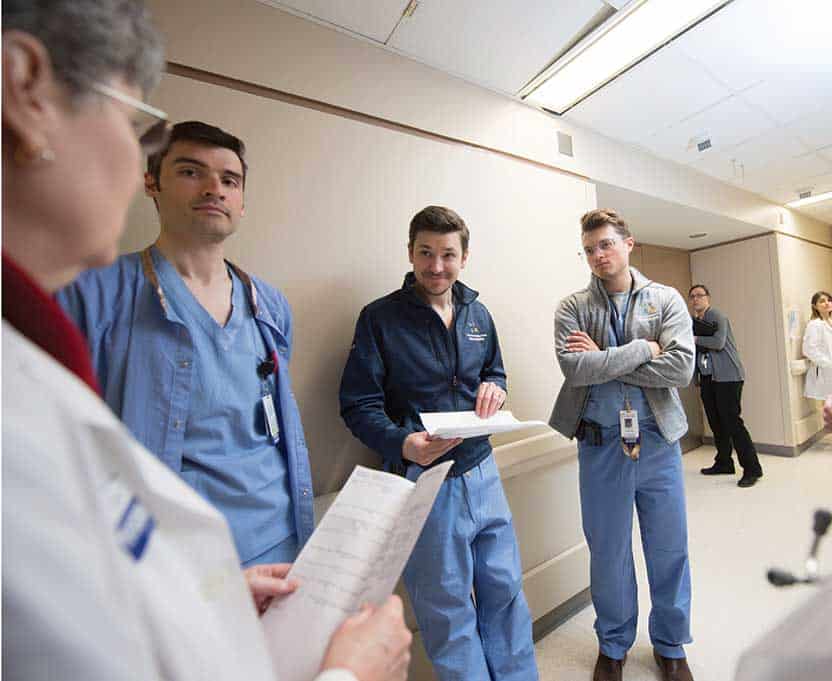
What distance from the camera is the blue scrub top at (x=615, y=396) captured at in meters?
1.71

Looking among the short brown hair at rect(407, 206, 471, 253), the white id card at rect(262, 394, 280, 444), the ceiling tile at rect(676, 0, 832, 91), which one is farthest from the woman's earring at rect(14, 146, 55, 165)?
the ceiling tile at rect(676, 0, 832, 91)

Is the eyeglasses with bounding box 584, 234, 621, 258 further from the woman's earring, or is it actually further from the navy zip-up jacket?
the woman's earring

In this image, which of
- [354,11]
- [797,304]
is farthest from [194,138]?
[797,304]

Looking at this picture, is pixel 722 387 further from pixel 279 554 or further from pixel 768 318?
pixel 279 554

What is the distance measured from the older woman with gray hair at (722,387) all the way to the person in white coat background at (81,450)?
4.62 meters

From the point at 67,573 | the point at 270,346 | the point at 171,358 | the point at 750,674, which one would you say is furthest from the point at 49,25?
the point at 750,674

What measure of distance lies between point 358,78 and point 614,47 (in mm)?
1236

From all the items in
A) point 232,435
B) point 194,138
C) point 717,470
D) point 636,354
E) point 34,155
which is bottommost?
Result: point 717,470

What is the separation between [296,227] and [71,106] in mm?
1218

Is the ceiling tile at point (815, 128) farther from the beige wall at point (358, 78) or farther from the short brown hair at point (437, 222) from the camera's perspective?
the short brown hair at point (437, 222)

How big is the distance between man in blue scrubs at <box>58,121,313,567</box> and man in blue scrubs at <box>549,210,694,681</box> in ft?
3.98

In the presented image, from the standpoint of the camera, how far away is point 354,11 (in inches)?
63.4

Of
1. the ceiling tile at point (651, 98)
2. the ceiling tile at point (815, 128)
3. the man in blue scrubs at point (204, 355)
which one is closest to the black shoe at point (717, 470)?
the ceiling tile at point (815, 128)

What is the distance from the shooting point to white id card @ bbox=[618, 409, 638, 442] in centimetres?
165
